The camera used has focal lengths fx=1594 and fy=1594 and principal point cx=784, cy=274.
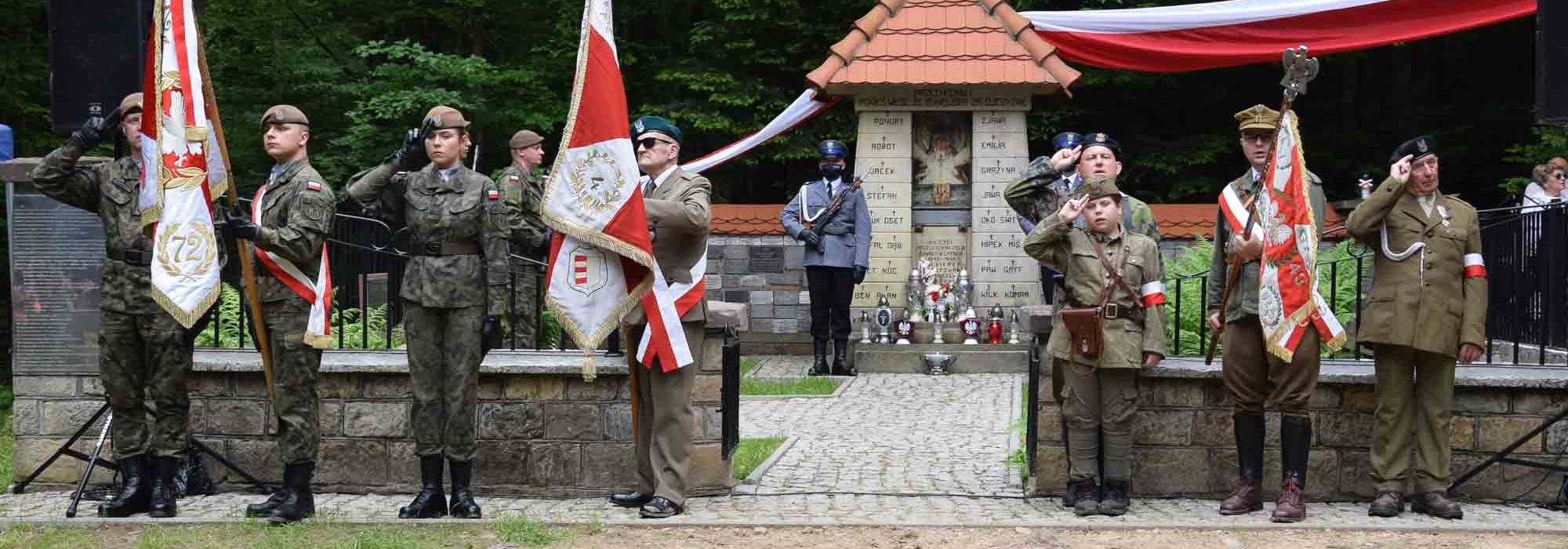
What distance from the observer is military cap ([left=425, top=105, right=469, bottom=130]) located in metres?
6.93

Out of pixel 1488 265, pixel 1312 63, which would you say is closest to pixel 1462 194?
pixel 1488 265

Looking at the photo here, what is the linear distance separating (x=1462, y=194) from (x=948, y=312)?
1017cm

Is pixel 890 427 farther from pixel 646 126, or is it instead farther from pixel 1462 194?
pixel 1462 194

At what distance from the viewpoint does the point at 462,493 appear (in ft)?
23.3

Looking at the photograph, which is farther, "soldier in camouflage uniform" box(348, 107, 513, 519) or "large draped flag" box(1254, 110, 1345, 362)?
"soldier in camouflage uniform" box(348, 107, 513, 519)

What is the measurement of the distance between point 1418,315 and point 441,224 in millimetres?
4279

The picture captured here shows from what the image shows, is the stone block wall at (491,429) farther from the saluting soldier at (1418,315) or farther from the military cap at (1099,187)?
the saluting soldier at (1418,315)

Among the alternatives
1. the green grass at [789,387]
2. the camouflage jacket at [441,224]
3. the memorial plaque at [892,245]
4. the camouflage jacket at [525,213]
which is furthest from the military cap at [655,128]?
the memorial plaque at [892,245]

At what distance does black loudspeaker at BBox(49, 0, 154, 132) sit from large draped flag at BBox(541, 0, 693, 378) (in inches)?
88.9

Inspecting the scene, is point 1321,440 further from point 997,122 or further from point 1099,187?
point 997,122

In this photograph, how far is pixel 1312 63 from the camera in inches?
268

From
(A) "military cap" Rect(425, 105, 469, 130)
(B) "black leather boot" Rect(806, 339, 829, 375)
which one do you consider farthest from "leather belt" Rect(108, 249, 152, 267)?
(B) "black leather boot" Rect(806, 339, 829, 375)

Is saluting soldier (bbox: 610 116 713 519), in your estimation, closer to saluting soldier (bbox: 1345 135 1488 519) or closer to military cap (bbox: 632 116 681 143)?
military cap (bbox: 632 116 681 143)

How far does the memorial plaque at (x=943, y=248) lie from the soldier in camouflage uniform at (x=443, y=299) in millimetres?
8768
